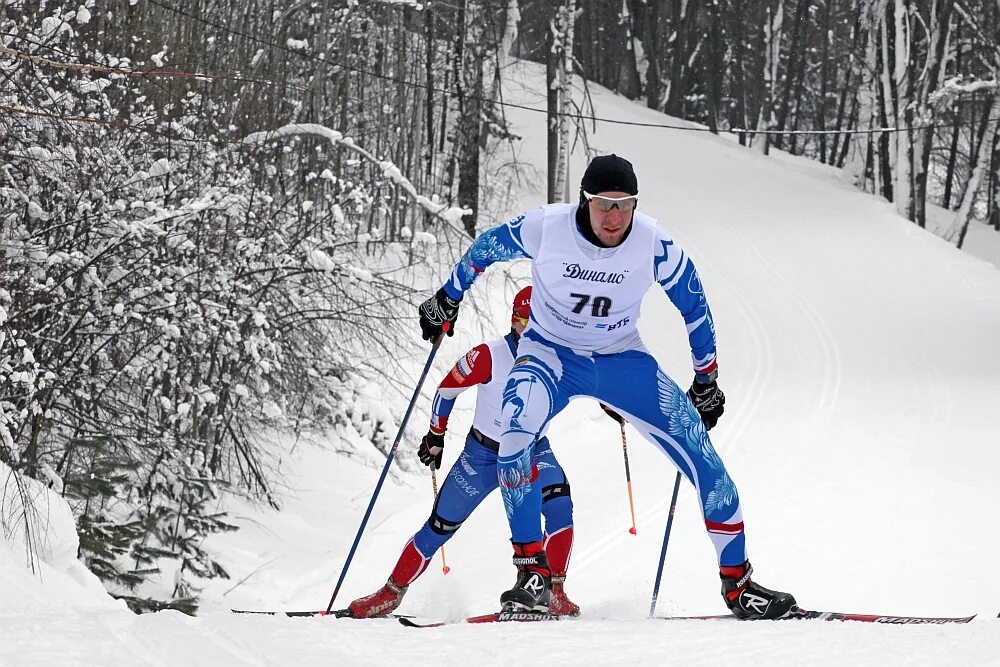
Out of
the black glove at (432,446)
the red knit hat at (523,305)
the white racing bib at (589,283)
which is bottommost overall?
the black glove at (432,446)

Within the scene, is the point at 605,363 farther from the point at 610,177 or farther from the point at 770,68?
the point at 770,68

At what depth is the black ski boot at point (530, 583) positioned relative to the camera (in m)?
4.82

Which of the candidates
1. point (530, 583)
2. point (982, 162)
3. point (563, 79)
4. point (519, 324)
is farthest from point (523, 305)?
point (982, 162)

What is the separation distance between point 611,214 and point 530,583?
1.63 m

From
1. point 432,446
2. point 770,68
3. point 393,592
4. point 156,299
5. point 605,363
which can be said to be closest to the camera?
point 605,363

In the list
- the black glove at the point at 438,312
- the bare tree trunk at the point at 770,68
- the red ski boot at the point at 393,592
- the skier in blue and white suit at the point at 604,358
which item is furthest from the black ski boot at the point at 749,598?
the bare tree trunk at the point at 770,68

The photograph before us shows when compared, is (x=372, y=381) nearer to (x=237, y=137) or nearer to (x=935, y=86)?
(x=237, y=137)

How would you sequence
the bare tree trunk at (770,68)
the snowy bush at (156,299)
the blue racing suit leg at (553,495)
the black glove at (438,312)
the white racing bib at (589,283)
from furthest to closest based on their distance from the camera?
the bare tree trunk at (770,68) < the snowy bush at (156,299) < the blue racing suit leg at (553,495) < the black glove at (438,312) < the white racing bib at (589,283)

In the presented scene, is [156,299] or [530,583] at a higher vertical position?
[156,299]

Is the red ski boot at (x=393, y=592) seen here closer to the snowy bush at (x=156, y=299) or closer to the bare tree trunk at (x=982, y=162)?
the snowy bush at (x=156, y=299)

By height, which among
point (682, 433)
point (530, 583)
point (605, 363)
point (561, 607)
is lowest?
point (561, 607)

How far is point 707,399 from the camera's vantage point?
5148 mm

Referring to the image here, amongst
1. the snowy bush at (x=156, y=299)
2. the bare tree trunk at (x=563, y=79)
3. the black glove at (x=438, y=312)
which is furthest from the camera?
the bare tree trunk at (x=563, y=79)

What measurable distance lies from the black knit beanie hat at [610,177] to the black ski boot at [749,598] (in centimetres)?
167
